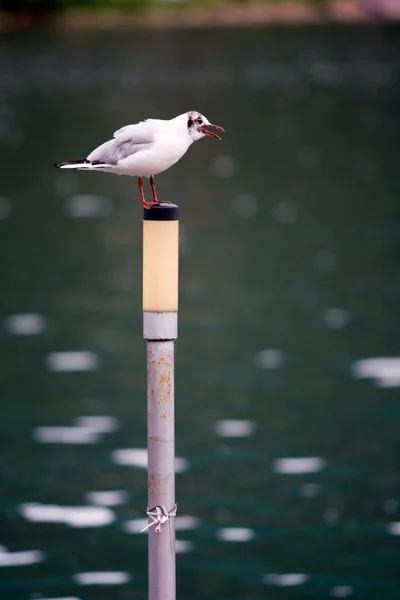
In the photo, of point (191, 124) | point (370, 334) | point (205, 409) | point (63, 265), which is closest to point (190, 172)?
point (63, 265)

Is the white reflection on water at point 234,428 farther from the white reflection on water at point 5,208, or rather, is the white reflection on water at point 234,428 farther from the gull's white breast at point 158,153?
the white reflection on water at point 5,208

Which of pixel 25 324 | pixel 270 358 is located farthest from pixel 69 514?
pixel 25 324

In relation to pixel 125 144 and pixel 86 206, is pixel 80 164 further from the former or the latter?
pixel 86 206

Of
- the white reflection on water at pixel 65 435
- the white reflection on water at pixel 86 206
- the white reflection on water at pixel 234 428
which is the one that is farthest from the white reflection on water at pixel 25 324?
the white reflection on water at pixel 86 206

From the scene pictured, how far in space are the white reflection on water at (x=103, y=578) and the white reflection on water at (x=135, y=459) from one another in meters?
2.41

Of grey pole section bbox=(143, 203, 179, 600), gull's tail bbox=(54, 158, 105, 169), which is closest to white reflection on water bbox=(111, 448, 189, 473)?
grey pole section bbox=(143, 203, 179, 600)

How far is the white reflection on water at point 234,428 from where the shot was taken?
51.4ft

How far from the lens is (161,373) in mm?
9125

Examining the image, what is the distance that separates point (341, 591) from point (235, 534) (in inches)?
50.3

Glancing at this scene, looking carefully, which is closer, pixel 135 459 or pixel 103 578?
pixel 103 578

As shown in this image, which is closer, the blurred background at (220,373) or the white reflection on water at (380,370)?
the blurred background at (220,373)

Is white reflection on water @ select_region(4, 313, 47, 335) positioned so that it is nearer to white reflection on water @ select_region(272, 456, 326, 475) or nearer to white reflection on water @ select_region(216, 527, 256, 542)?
white reflection on water @ select_region(272, 456, 326, 475)

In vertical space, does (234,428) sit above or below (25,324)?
below

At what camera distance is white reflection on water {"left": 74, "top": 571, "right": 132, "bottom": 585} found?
11922 millimetres
